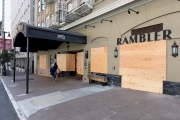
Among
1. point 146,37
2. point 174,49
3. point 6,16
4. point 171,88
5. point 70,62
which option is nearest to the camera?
point 174,49

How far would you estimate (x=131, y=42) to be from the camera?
27.5 feet

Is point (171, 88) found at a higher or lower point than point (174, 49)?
lower

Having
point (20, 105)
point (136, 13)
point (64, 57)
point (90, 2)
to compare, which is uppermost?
point (90, 2)

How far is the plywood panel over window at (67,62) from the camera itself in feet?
47.9

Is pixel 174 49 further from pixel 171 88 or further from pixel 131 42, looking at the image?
pixel 131 42

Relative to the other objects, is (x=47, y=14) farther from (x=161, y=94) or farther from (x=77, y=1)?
(x=161, y=94)

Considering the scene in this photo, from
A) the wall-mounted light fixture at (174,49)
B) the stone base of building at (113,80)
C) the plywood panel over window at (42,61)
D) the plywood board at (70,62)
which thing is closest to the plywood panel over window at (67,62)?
the plywood board at (70,62)

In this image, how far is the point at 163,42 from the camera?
A: 6832 mm

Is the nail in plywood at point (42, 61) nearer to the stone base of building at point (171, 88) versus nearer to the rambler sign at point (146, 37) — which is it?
the rambler sign at point (146, 37)

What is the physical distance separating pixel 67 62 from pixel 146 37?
9152mm

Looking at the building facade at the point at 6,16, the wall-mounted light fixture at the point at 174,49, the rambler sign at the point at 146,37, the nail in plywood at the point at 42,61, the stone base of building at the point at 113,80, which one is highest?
the building facade at the point at 6,16

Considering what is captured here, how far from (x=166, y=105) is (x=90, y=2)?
9.52 m

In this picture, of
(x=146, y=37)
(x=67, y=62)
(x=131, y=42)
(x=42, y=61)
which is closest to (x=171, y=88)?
(x=146, y=37)

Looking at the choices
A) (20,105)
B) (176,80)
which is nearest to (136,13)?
(176,80)
